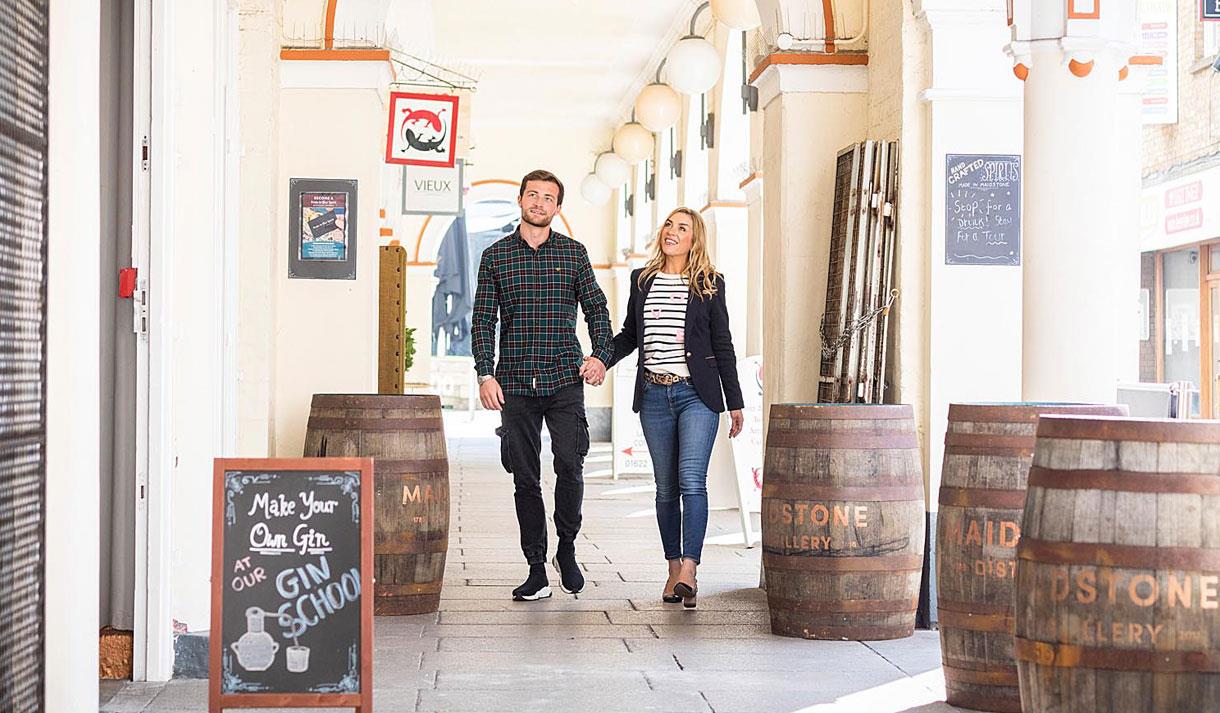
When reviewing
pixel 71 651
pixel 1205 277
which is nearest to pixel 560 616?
pixel 71 651

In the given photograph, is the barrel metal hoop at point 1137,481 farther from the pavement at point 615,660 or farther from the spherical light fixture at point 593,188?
the spherical light fixture at point 593,188

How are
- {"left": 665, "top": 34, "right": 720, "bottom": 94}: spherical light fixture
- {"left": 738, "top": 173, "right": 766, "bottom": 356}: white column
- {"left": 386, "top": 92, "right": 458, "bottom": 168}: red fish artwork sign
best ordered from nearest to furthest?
1. {"left": 386, "top": 92, "right": 458, "bottom": 168}: red fish artwork sign
2. {"left": 665, "top": 34, "right": 720, "bottom": 94}: spherical light fixture
3. {"left": 738, "top": 173, "right": 766, "bottom": 356}: white column

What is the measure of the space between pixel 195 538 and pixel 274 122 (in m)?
1.84

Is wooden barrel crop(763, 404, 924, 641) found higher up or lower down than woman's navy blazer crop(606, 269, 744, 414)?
lower down

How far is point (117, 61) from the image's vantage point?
4516 mm

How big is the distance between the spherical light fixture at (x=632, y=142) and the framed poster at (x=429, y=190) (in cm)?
291

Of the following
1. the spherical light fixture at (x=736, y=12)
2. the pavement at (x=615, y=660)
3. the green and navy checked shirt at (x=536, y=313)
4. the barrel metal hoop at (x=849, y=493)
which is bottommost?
the pavement at (x=615, y=660)

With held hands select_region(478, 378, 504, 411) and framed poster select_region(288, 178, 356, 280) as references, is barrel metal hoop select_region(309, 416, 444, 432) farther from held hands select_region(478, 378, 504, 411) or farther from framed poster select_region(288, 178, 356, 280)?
framed poster select_region(288, 178, 356, 280)

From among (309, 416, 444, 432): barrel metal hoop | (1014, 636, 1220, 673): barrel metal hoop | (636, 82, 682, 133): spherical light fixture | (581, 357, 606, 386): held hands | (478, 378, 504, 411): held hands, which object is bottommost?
(1014, 636, 1220, 673): barrel metal hoop

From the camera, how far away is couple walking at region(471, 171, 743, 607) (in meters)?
5.79

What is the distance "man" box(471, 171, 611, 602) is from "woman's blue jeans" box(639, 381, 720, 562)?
256mm

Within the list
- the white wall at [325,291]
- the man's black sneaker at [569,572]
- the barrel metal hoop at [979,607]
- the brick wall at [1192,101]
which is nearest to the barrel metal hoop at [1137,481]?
the barrel metal hoop at [979,607]

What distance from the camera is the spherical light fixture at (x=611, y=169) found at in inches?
606

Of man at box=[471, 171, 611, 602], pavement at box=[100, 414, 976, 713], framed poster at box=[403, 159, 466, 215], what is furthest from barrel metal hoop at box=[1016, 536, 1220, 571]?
framed poster at box=[403, 159, 466, 215]
